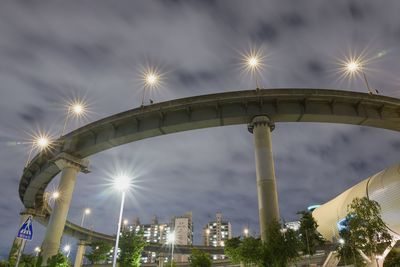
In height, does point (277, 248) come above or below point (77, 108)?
below

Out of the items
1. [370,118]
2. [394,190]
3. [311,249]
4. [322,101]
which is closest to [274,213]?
[322,101]

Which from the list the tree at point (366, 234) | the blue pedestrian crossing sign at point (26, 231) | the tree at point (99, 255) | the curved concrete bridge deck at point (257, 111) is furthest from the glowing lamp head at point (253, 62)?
the tree at point (99, 255)

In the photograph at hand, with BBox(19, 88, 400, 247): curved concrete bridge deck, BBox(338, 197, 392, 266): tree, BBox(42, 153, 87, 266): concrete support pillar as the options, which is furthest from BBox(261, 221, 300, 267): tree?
BBox(42, 153, 87, 266): concrete support pillar

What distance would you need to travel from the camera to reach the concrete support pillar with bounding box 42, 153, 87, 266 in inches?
1203

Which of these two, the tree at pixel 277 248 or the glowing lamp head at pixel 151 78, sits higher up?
the glowing lamp head at pixel 151 78

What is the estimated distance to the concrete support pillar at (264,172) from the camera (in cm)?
2362

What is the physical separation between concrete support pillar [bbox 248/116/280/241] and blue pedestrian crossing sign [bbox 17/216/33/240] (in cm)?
1664

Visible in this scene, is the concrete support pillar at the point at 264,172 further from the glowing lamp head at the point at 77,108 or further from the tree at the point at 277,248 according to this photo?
the glowing lamp head at the point at 77,108

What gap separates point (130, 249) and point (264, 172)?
16412mm

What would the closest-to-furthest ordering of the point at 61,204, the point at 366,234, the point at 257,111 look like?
the point at 366,234 < the point at 257,111 < the point at 61,204

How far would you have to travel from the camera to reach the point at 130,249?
1207 inches

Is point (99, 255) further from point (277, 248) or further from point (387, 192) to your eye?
point (387, 192)

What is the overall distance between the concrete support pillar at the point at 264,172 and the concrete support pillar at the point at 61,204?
2054 cm

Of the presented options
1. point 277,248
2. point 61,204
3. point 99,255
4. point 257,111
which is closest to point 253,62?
point 257,111
